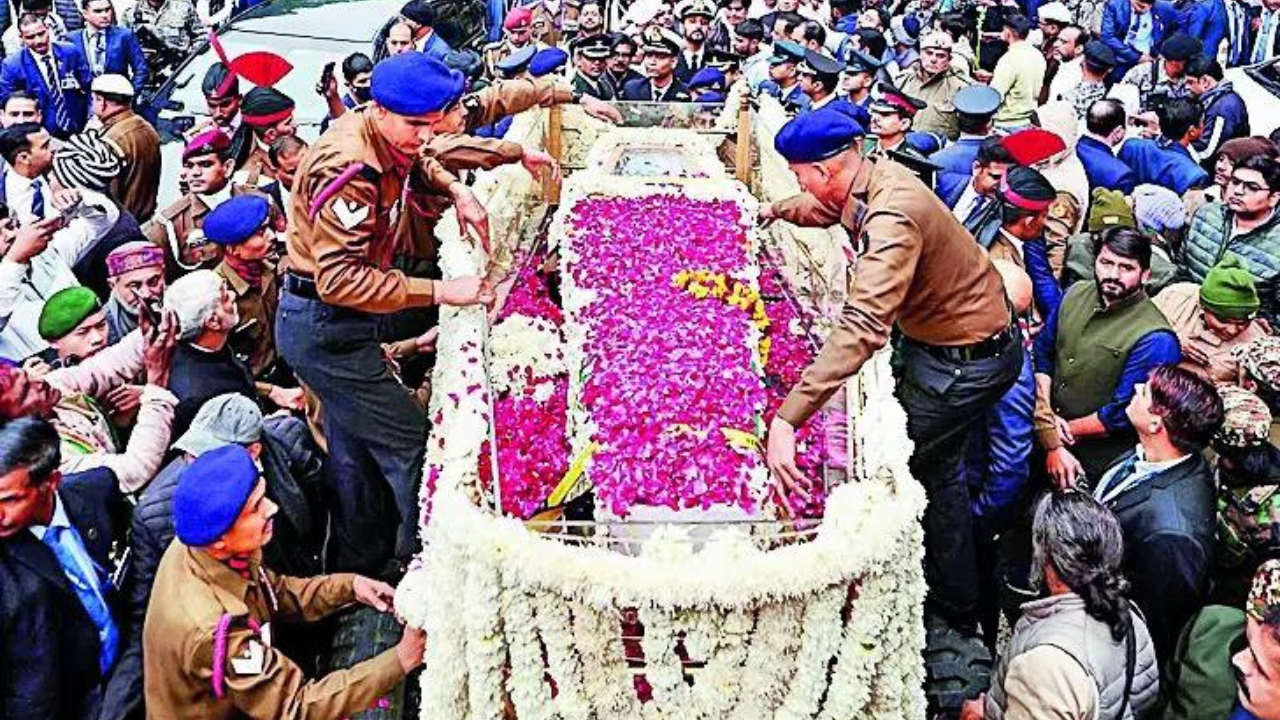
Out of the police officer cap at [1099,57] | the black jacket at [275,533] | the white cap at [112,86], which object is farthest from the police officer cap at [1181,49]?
the white cap at [112,86]

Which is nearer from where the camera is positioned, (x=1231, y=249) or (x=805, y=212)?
(x=805, y=212)

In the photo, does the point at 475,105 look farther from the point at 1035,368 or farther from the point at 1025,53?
the point at 1025,53

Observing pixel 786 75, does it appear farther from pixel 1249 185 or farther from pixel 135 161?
pixel 135 161

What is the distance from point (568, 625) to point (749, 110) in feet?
17.2

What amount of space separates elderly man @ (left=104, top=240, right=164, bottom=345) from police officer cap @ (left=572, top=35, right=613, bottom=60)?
15.9ft

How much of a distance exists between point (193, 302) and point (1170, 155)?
5659 mm

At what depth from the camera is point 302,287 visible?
4.69 metres

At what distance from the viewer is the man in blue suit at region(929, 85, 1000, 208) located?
21.0 feet

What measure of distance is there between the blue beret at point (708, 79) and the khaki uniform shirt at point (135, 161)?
4006 mm

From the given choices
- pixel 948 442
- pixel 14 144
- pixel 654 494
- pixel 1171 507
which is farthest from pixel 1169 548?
pixel 14 144

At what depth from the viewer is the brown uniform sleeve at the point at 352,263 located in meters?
4.33

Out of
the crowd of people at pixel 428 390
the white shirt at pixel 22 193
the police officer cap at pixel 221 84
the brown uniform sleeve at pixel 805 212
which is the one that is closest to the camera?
the crowd of people at pixel 428 390

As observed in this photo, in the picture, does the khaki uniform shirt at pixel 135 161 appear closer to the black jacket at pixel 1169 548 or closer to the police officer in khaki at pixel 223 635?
the police officer in khaki at pixel 223 635

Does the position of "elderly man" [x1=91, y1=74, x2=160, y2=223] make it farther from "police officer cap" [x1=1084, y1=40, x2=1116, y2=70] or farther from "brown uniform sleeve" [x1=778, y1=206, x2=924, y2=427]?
"police officer cap" [x1=1084, y1=40, x2=1116, y2=70]
